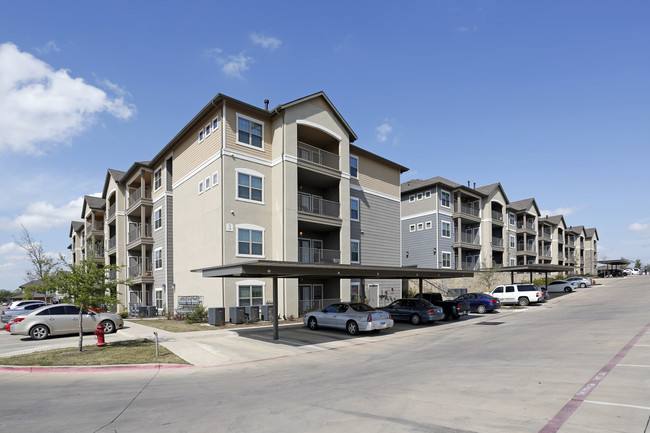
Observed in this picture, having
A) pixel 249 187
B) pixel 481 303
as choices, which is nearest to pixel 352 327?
pixel 249 187

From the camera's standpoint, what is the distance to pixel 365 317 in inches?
715

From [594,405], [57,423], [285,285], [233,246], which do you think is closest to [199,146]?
[233,246]

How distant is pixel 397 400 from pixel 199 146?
23.5 m

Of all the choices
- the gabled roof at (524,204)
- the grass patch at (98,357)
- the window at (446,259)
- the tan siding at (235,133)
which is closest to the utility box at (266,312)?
the grass patch at (98,357)

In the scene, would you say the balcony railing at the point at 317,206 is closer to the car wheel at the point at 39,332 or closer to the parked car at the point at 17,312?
the car wheel at the point at 39,332

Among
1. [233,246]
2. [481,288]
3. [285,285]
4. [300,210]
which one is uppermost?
[300,210]

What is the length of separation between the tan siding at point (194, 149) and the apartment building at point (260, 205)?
0.26ft

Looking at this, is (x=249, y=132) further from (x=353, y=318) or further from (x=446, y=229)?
(x=446, y=229)

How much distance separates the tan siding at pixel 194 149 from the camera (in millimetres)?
25109

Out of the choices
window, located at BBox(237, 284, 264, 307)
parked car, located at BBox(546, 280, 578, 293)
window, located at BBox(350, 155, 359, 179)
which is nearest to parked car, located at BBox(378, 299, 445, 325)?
window, located at BBox(237, 284, 264, 307)

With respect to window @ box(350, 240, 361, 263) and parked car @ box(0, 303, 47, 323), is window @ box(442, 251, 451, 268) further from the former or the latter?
parked car @ box(0, 303, 47, 323)

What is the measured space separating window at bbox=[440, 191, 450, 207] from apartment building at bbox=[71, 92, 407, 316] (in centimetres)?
1014

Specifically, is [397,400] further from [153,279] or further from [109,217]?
[109,217]

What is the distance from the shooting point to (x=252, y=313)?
23.6m
